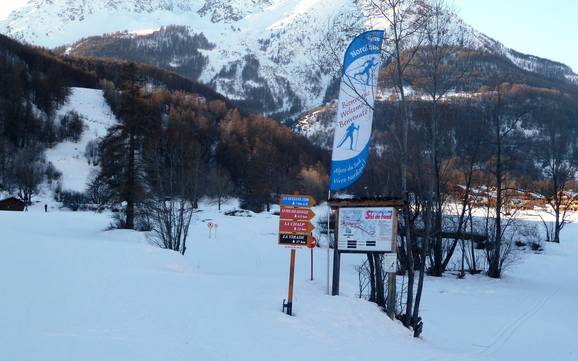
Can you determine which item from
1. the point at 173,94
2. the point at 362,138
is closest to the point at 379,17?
the point at 362,138

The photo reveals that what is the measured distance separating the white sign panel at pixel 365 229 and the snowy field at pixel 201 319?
1149 millimetres

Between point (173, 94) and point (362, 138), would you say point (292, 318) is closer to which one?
point (362, 138)

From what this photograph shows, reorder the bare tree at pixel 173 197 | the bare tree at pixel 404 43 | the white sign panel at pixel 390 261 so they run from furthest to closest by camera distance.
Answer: the bare tree at pixel 173 197, the bare tree at pixel 404 43, the white sign panel at pixel 390 261

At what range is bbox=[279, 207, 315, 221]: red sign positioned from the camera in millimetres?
8977

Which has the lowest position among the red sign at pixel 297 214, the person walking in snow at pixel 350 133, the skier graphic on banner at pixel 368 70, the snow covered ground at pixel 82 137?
the red sign at pixel 297 214

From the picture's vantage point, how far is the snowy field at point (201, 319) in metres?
5.95

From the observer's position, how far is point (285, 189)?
78438 mm

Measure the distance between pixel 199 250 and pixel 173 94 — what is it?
99602 millimetres

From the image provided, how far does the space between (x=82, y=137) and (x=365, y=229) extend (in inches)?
3627

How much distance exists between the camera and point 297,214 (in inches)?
356

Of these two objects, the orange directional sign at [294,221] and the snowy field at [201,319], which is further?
the orange directional sign at [294,221]

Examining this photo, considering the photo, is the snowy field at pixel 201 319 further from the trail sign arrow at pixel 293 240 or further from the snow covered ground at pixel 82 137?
the snow covered ground at pixel 82 137

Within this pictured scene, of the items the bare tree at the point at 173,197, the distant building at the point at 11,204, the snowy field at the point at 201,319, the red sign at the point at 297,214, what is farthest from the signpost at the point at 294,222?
the distant building at the point at 11,204

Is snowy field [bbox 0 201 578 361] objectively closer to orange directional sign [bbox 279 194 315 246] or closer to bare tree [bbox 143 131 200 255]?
orange directional sign [bbox 279 194 315 246]
